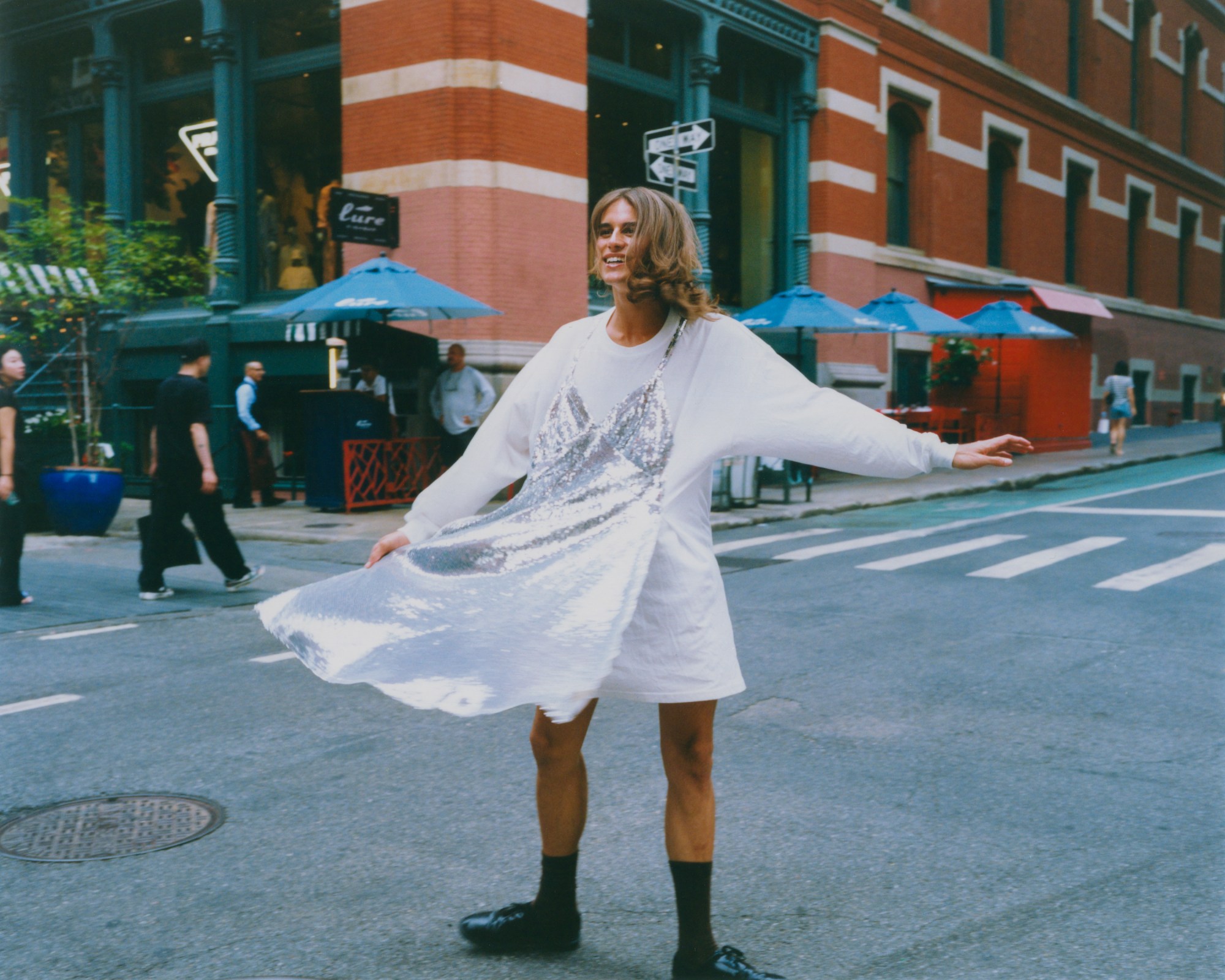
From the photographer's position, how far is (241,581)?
961cm

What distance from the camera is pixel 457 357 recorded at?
50.3ft

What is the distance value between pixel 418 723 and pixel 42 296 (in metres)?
10.8

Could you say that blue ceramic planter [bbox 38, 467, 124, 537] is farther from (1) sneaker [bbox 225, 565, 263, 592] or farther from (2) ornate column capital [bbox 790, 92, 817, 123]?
(2) ornate column capital [bbox 790, 92, 817, 123]

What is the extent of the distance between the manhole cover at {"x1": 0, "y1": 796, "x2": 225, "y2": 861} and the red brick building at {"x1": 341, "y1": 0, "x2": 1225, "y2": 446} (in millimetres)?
11761

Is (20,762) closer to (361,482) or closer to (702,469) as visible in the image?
(702,469)

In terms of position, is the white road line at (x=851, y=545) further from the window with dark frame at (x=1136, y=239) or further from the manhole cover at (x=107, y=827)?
the window with dark frame at (x=1136, y=239)

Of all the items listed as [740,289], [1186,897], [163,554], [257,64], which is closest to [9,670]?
[163,554]

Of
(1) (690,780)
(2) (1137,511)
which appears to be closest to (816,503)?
(2) (1137,511)

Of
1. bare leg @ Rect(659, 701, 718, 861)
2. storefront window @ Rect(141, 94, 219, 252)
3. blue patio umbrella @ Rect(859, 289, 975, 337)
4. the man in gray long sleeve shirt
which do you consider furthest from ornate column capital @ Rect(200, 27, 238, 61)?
bare leg @ Rect(659, 701, 718, 861)

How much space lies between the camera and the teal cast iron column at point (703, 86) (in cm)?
1941

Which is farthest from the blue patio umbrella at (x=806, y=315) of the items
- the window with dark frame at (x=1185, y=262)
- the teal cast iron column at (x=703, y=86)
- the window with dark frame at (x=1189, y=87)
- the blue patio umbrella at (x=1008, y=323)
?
the window with dark frame at (x=1189, y=87)

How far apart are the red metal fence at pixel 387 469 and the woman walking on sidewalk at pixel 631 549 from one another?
39.6 feet

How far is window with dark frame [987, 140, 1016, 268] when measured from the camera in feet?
93.2

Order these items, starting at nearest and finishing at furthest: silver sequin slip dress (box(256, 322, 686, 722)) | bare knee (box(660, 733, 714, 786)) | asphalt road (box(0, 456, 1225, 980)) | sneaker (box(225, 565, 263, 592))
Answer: silver sequin slip dress (box(256, 322, 686, 722)) < bare knee (box(660, 733, 714, 786)) < asphalt road (box(0, 456, 1225, 980)) < sneaker (box(225, 565, 263, 592))
